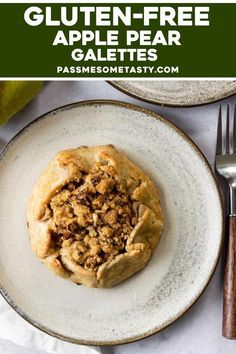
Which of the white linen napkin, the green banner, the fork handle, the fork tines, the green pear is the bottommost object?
the white linen napkin

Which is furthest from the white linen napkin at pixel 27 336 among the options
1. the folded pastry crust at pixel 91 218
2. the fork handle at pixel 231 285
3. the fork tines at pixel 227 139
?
the fork tines at pixel 227 139

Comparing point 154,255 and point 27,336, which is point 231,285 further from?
point 27,336

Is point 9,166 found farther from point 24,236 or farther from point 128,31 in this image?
point 128,31

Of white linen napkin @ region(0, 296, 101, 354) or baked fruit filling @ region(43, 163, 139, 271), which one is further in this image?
white linen napkin @ region(0, 296, 101, 354)

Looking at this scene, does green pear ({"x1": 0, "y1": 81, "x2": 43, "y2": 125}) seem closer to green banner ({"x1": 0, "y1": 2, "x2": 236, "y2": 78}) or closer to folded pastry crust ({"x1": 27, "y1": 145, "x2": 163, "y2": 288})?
green banner ({"x1": 0, "y1": 2, "x2": 236, "y2": 78})

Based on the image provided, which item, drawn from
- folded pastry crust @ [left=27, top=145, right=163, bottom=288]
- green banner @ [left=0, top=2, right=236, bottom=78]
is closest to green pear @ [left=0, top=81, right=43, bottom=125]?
green banner @ [left=0, top=2, right=236, bottom=78]

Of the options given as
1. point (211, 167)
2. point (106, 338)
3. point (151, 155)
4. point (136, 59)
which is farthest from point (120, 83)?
point (106, 338)
